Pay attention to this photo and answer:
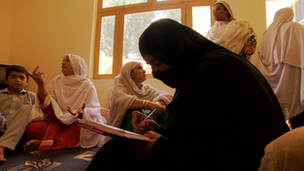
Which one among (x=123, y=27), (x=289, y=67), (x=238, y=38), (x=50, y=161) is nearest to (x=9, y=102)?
(x=50, y=161)

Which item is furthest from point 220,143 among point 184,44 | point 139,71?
point 139,71

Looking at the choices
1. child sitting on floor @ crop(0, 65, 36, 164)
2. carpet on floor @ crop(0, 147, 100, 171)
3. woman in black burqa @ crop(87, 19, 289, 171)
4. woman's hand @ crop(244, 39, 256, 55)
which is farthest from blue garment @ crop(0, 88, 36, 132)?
woman's hand @ crop(244, 39, 256, 55)

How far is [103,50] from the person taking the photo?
358 centimetres

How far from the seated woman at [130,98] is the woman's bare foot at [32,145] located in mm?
776

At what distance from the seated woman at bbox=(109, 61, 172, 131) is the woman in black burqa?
88 cm

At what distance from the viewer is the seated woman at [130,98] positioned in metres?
1.66

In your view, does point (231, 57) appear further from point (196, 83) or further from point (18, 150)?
point (18, 150)

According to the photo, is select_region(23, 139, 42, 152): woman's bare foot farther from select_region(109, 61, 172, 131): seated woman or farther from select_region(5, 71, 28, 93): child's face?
select_region(5, 71, 28, 93): child's face

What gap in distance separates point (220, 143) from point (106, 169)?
0.44 metres

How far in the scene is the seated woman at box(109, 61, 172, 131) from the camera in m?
1.66

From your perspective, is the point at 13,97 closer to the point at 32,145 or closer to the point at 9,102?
the point at 9,102

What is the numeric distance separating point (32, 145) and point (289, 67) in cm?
267

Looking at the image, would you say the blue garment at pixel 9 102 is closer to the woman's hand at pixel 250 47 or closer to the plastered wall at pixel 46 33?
the plastered wall at pixel 46 33

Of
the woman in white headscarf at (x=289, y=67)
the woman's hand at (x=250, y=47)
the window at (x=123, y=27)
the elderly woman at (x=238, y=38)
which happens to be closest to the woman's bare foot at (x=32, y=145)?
the window at (x=123, y=27)
